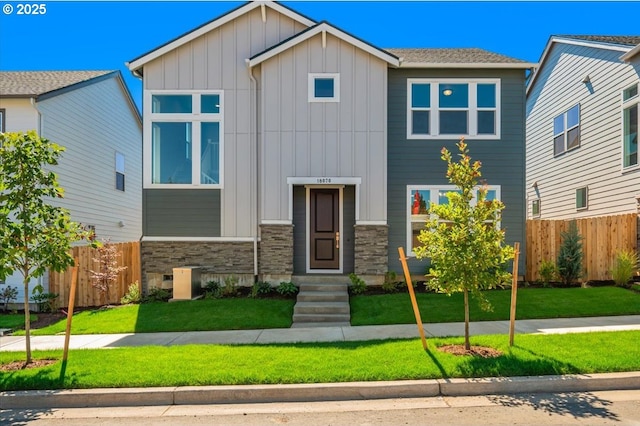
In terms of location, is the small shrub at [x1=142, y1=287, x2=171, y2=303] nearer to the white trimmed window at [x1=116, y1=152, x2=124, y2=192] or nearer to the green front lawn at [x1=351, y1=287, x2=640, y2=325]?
the green front lawn at [x1=351, y1=287, x2=640, y2=325]

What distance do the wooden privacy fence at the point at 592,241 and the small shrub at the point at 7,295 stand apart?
46.8 feet

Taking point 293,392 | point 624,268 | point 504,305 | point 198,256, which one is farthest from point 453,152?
point 293,392

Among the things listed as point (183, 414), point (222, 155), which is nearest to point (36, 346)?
point (183, 414)

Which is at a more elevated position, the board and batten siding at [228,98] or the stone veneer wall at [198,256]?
the board and batten siding at [228,98]

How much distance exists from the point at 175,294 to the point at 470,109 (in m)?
9.44

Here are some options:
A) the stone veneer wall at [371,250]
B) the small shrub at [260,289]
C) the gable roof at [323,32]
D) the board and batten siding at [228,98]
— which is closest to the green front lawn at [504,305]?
the stone veneer wall at [371,250]

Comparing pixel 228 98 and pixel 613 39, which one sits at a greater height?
pixel 613 39

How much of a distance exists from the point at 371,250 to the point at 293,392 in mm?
6610

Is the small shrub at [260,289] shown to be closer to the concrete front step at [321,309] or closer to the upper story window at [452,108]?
the concrete front step at [321,309]

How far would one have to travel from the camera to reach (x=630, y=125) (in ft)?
43.3

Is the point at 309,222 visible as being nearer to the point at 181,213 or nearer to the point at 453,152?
the point at 181,213

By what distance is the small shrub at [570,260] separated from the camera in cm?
1159

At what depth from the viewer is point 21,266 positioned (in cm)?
641

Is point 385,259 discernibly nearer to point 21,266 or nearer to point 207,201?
point 207,201
